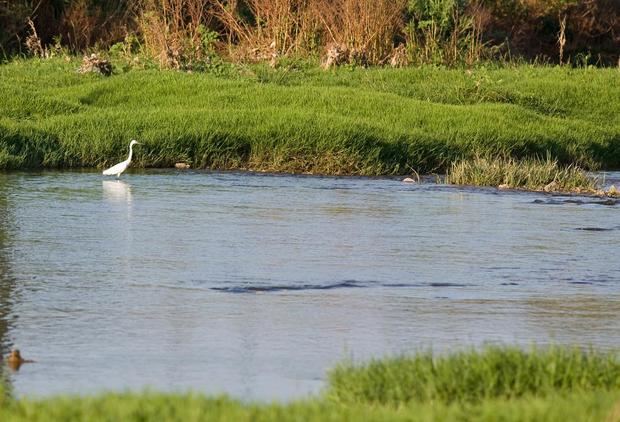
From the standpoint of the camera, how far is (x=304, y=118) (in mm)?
18734

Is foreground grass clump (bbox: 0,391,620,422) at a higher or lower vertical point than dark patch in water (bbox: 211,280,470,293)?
higher

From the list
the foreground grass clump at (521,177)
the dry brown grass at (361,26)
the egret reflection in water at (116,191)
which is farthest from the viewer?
the dry brown grass at (361,26)

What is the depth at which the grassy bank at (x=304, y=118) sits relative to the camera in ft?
59.4

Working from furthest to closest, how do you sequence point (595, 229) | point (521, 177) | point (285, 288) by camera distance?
point (521, 177) → point (595, 229) → point (285, 288)

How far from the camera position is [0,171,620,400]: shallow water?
Result: 720 cm

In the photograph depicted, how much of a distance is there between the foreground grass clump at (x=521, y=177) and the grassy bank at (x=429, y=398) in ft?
33.1

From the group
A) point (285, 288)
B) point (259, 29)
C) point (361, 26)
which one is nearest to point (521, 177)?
point (285, 288)

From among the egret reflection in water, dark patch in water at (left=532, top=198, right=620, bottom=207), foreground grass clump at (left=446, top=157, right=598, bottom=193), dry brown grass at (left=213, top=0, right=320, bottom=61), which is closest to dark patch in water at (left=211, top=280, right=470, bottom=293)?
the egret reflection in water

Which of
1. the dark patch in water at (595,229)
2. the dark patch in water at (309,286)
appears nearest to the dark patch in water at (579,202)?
the dark patch in water at (595,229)

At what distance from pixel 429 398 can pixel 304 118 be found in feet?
42.9

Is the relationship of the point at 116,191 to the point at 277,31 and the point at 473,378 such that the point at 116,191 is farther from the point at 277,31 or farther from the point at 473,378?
the point at 277,31

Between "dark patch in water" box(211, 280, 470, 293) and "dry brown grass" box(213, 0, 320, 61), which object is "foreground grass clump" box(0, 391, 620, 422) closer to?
"dark patch in water" box(211, 280, 470, 293)

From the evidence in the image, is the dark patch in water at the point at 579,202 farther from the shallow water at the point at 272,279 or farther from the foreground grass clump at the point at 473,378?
the foreground grass clump at the point at 473,378

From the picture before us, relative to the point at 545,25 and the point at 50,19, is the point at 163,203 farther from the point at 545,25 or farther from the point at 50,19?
the point at 545,25
